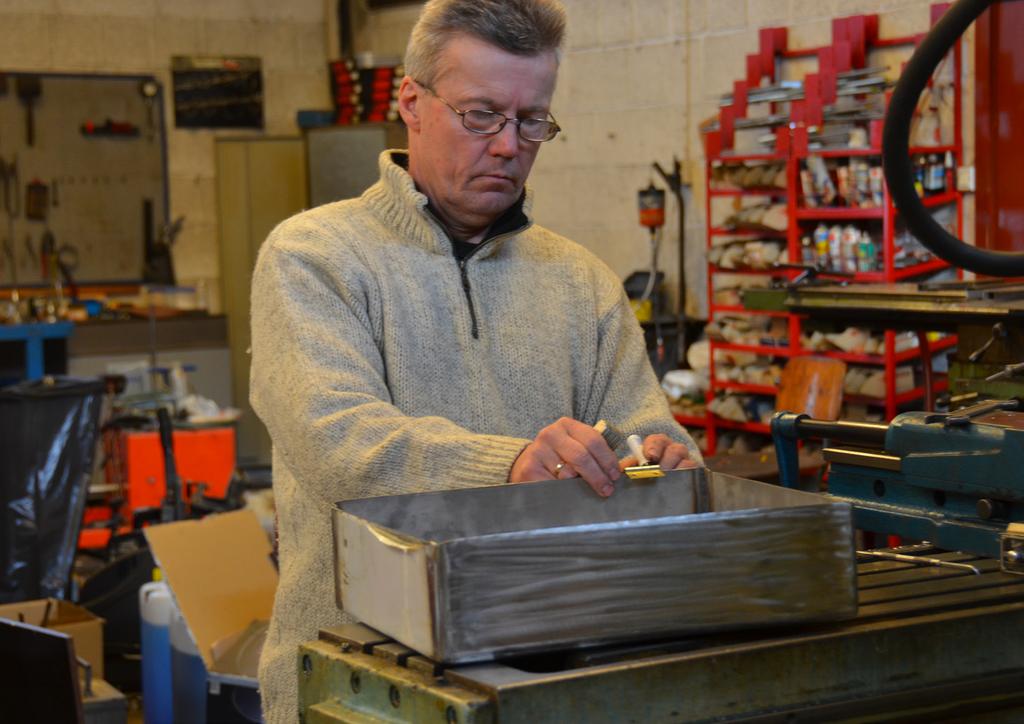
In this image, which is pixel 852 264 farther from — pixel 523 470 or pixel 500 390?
pixel 523 470

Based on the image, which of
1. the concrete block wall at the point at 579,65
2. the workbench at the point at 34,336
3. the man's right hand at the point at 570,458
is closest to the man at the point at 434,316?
the man's right hand at the point at 570,458

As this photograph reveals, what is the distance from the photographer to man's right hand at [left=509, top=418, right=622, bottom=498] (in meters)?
1.24

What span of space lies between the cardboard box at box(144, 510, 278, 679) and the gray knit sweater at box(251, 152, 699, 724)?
5.00 ft

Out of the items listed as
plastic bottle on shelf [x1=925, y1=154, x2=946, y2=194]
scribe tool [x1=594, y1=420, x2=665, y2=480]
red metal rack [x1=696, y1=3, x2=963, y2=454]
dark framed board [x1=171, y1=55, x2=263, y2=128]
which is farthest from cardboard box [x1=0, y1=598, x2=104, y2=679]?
dark framed board [x1=171, y1=55, x2=263, y2=128]

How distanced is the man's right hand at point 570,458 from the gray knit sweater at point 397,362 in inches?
2.5

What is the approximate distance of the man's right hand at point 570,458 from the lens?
1240mm

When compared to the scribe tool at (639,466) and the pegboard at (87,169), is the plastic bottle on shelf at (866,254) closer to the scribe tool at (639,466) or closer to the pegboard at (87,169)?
the scribe tool at (639,466)

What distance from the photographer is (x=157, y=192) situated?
726 centimetres

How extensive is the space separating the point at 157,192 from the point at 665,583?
660cm

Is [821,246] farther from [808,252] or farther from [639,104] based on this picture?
[639,104]

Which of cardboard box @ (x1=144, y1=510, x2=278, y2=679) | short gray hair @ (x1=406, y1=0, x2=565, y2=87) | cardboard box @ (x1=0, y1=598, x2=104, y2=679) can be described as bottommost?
cardboard box @ (x1=0, y1=598, x2=104, y2=679)

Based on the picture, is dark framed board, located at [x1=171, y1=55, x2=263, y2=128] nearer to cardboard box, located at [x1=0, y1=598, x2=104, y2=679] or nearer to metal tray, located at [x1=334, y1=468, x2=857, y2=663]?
cardboard box, located at [x1=0, y1=598, x2=104, y2=679]

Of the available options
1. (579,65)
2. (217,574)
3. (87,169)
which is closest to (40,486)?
(217,574)

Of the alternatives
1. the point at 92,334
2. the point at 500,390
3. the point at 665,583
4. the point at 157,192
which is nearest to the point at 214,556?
the point at 500,390
